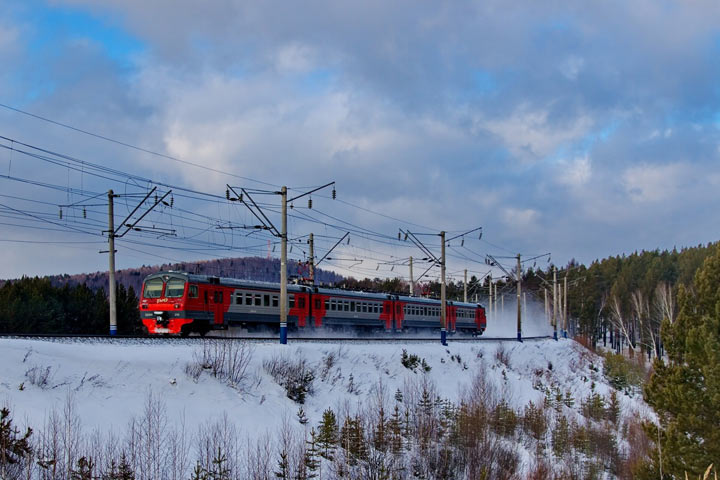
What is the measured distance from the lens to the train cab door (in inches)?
1198

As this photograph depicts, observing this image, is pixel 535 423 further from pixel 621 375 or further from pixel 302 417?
pixel 621 375

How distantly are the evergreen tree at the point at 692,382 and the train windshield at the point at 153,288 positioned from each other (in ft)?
69.1

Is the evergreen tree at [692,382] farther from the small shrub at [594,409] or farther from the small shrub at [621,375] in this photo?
the small shrub at [621,375]

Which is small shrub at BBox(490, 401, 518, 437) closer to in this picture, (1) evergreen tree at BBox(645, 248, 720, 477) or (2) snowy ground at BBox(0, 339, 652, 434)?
(2) snowy ground at BBox(0, 339, 652, 434)

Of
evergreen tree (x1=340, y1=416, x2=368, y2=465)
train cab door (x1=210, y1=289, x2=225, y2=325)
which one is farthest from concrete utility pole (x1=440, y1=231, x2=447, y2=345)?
evergreen tree (x1=340, y1=416, x2=368, y2=465)

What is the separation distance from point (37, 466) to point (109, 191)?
53.7ft

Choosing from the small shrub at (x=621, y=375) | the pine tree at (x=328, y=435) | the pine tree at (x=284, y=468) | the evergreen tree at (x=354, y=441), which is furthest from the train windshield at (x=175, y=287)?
the small shrub at (x=621, y=375)

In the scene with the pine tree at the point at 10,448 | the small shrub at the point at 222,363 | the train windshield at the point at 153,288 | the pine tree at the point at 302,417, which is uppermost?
the train windshield at the point at 153,288

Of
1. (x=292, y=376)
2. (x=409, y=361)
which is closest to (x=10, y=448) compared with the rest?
(x=292, y=376)

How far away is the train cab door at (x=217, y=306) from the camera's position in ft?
99.9

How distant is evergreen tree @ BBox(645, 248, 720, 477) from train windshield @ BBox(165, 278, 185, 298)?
1969 centimetres

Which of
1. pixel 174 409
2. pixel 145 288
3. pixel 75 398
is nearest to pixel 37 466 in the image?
pixel 75 398

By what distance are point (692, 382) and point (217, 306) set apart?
20.0 metres

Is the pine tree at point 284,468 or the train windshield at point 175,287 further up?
the train windshield at point 175,287
